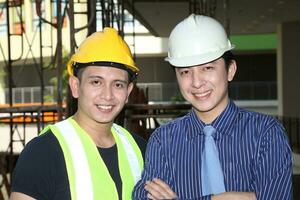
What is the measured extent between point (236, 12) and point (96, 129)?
1556 cm

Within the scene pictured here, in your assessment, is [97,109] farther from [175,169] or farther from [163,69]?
[163,69]

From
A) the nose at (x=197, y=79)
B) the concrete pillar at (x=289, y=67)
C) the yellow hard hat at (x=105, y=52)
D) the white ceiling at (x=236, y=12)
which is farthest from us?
the concrete pillar at (x=289, y=67)

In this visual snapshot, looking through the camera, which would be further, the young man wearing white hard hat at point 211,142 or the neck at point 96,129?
the neck at point 96,129

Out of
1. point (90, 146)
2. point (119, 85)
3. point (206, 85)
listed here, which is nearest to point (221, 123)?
point (206, 85)

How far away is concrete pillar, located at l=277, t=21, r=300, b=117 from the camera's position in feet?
65.9

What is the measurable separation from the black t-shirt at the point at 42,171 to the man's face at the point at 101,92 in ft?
0.72

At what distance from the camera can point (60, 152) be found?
218 cm

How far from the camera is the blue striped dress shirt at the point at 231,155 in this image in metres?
2.03

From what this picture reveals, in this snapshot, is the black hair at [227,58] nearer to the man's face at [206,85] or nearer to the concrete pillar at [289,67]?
the man's face at [206,85]

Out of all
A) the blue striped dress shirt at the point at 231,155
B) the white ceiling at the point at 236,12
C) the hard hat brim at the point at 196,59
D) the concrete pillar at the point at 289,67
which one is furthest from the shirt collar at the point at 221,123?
the concrete pillar at the point at 289,67

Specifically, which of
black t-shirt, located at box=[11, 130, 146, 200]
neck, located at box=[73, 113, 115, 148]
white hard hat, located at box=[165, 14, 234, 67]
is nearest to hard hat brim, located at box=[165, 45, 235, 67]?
white hard hat, located at box=[165, 14, 234, 67]

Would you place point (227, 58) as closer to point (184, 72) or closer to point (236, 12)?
point (184, 72)

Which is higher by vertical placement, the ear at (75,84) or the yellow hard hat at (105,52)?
the yellow hard hat at (105,52)

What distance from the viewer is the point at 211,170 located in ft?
6.89
